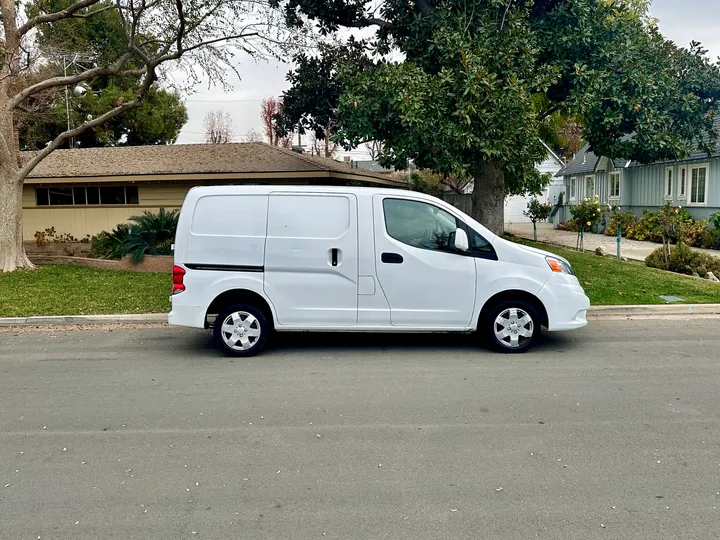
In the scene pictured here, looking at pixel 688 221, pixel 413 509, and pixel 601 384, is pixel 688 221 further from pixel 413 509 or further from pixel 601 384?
pixel 413 509

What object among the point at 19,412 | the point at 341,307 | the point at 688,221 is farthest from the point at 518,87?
the point at 688,221

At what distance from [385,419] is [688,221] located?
1732cm

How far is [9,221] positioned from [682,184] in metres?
21.3

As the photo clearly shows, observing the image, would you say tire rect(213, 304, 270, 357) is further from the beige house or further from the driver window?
the beige house

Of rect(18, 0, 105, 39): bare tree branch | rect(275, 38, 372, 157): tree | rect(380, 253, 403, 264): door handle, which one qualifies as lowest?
rect(380, 253, 403, 264): door handle

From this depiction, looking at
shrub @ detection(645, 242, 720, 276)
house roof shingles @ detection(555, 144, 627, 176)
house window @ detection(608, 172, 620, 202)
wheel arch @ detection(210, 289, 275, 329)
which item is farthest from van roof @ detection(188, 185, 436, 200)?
house roof shingles @ detection(555, 144, 627, 176)

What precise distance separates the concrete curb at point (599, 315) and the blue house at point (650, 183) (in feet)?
30.5

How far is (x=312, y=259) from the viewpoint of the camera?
7.23 m

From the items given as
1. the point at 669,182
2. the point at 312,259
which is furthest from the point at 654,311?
the point at 669,182

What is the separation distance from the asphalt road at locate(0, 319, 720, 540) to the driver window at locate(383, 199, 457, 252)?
1.37m

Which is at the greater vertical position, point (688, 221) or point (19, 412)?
point (688, 221)

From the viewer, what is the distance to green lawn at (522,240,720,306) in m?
10.4

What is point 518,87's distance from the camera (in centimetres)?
1017

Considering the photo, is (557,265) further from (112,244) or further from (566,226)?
(566,226)
